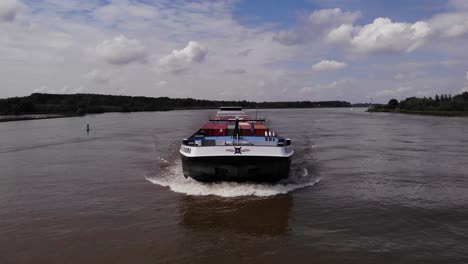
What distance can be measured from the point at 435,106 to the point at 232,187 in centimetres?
11760

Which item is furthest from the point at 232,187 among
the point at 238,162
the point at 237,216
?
the point at 237,216

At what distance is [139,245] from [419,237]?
7.64 metres

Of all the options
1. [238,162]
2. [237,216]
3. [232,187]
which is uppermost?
[238,162]

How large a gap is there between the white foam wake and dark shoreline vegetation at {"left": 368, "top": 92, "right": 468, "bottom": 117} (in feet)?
309

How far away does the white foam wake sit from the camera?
14.4m

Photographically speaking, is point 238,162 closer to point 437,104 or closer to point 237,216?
point 237,216

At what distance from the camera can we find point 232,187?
48.4 feet

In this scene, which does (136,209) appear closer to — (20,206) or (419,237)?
(20,206)

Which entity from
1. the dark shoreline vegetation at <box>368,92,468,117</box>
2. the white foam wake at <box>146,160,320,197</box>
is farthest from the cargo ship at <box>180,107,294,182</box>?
the dark shoreline vegetation at <box>368,92,468,117</box>

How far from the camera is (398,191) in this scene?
1551 centimetres

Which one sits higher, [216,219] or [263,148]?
[263,148]

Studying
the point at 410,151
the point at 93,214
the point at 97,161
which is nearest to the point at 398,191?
the point at 93,214

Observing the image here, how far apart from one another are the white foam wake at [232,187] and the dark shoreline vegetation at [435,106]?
309 feet

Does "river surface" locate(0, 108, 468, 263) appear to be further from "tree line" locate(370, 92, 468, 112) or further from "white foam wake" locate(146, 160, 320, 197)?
"tree line" locate(370, 92, 468, 112)
